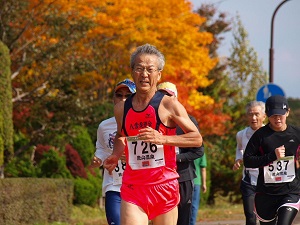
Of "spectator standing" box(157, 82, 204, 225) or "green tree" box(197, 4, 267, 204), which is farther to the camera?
"green tree" box(197, 4, 267, 204)

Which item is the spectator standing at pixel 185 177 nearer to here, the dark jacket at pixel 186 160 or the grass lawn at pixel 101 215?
the dark jacket at pixel 186 160

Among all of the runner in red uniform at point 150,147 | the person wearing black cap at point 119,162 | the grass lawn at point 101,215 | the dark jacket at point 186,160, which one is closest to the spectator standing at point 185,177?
the dark jacket at point 186,160

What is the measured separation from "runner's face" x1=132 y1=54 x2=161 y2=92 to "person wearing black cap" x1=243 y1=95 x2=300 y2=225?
252cm

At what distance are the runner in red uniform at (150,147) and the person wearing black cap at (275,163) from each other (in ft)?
7.79

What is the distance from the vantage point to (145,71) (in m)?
7.14

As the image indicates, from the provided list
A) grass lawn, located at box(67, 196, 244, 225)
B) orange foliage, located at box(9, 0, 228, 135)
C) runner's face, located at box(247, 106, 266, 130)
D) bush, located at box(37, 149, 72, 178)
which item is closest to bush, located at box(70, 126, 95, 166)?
grass lawn, located at box(67, 196, 244, 225)

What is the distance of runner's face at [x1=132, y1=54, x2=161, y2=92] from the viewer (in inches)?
281

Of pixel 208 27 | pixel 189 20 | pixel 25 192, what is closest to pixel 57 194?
pixel 25 192

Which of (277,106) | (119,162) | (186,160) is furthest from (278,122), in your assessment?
(119,162)

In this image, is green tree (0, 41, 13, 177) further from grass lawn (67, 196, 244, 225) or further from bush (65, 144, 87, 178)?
bush (65, 144, 87, 178)

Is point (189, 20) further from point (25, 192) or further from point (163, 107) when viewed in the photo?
point (163, 107)

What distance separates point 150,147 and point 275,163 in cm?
278

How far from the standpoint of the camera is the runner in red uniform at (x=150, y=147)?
711 centimetres

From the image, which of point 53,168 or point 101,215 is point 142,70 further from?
point 101,215
